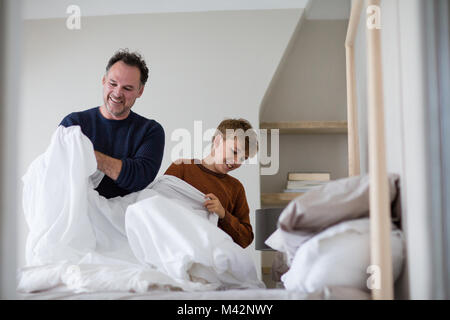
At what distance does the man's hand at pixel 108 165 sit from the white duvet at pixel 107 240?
12cm

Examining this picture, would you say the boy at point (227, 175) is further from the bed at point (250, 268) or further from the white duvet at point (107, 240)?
the bed at point (250, 268)

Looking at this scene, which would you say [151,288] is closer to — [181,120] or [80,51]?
[181,120]

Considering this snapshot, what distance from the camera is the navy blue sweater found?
2287 mm

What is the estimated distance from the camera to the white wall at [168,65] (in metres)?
3.00

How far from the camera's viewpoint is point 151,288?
1.33m

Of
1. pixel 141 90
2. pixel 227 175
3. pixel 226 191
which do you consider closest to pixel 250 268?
pixel 226 191

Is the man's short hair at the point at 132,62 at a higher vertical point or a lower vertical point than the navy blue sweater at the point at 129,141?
higher

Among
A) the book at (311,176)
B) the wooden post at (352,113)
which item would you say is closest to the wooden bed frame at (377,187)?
the wooden post at (352,113)

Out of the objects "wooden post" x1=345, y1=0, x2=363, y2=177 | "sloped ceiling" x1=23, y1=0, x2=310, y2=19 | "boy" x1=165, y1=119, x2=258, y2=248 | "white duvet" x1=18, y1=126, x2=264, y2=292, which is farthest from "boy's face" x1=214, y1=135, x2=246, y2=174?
"sloped ceiling" x1=23, y1=0, x2=310, y2=19

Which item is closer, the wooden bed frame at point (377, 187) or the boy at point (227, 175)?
the wooden bed frame at point (377, 187)

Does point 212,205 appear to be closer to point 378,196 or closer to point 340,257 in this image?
point 340,257

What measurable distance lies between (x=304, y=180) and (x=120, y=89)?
4.00 ft

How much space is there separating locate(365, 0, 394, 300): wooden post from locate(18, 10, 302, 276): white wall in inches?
70.1
